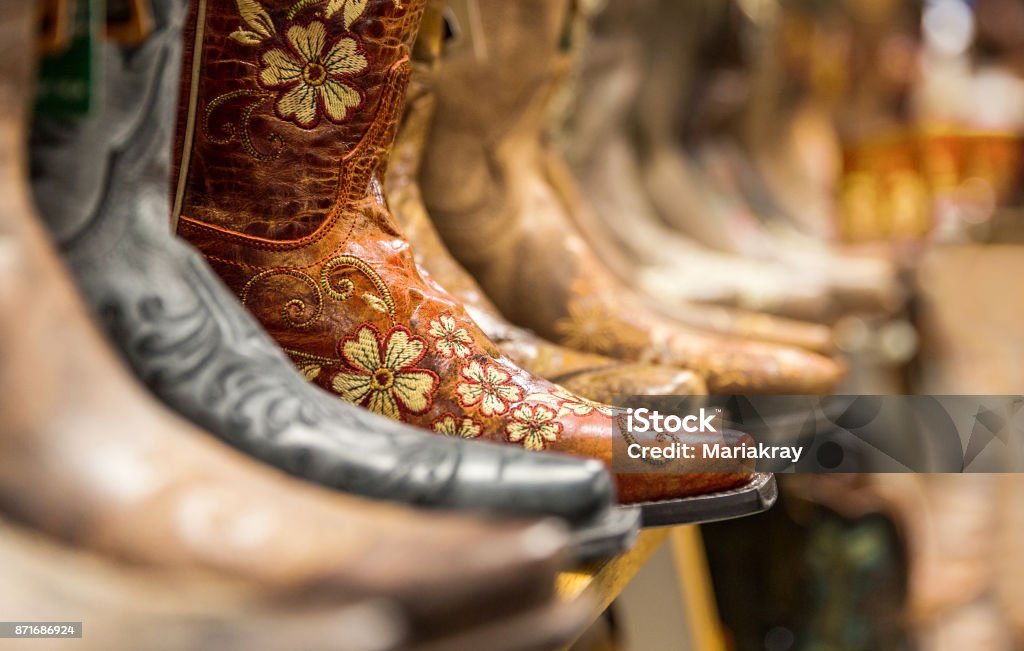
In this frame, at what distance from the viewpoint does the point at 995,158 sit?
116 inches

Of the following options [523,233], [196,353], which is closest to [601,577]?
[196,353]

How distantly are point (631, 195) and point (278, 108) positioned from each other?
1.24m

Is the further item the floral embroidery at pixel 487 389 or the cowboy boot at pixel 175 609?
the floral embroidery at pixel 487 389

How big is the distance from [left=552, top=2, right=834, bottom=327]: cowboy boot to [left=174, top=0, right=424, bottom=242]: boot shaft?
0.89m

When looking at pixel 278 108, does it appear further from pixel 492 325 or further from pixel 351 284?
pixel 492 325

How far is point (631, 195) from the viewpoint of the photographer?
1.85m

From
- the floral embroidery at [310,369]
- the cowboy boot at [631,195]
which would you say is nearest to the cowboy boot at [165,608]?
the floral embroidery at [310,369]

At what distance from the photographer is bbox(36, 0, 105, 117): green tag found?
40cm

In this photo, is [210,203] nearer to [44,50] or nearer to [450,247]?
[44,50]

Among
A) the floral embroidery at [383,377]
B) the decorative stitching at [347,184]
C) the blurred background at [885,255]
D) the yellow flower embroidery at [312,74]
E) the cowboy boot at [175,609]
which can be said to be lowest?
the blurred background at [885,255]

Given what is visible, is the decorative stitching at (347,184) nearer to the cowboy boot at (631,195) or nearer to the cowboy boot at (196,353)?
the cowboy boot at (196,353)

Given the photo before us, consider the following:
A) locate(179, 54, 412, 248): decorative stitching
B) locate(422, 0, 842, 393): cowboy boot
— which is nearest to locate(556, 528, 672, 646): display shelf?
locate(179, 54, 412, 248): decorative stitching

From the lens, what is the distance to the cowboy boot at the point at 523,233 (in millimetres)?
1082

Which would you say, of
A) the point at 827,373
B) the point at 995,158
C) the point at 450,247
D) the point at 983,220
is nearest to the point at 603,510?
the point at 450,247
